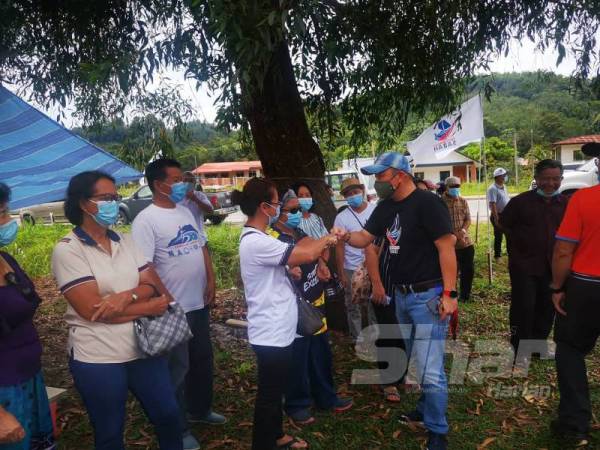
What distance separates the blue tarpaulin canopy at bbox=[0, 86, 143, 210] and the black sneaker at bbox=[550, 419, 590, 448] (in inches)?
156

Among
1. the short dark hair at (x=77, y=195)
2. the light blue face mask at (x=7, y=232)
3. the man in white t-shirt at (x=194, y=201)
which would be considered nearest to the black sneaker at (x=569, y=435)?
the man in white t-shirt at (x=194, y=201)

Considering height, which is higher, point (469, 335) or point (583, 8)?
point (583, 8)

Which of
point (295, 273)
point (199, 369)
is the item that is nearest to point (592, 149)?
point (295, 273)

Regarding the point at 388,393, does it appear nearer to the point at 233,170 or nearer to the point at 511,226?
the point at 511,226

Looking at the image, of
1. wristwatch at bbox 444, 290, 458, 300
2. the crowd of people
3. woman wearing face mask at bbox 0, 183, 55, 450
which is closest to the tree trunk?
the crowd of people

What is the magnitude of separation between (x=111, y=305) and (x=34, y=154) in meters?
2.30

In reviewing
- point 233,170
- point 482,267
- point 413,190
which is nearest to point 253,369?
point 413,190

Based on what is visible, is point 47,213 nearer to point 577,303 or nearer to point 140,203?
point 140,203

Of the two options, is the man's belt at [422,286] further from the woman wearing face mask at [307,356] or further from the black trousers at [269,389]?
the black trousers at [269,389]

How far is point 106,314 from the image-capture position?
231 centimetres

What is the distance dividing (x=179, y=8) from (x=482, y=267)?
6.65 meters

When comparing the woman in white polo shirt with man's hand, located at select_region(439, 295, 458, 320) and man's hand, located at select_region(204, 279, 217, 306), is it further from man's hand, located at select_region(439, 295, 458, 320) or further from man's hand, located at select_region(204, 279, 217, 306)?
man's hand, located at select_region(439, 295, 458, 320)

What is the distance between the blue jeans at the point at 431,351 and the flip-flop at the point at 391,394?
769mm

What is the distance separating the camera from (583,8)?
14.3 feet
